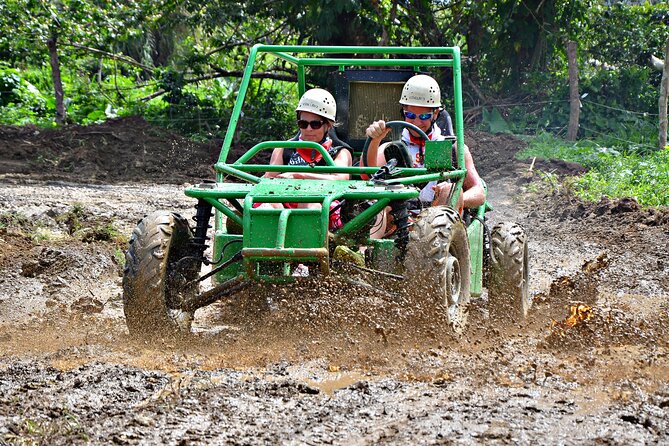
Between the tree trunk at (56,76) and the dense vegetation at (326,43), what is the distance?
0.08ft

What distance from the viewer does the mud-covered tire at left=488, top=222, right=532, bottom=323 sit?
689cm

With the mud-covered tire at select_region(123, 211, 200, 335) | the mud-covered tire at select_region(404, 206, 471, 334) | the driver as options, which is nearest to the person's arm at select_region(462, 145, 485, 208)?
the driver

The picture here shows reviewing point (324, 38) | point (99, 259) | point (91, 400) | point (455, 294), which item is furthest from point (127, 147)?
point (91, 400)

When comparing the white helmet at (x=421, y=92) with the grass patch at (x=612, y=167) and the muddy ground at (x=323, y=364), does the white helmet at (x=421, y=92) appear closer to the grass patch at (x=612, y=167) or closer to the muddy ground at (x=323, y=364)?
the muddy ground at (x=323, y=364)

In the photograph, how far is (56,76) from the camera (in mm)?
17375

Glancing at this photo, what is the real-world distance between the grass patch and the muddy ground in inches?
131

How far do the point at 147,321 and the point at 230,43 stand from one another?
1236 cm

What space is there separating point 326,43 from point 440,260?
1158 centimetres

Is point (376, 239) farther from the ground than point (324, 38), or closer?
closer

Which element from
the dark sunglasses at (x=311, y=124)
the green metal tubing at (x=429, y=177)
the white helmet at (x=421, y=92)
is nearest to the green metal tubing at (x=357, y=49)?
the white helmet at (x=421, y=92)

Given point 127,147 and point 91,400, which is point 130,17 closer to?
point 127,147

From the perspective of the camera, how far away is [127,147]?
16.2m

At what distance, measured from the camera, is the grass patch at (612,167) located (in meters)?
13.1

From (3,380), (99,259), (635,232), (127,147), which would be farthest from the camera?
(127,147)
